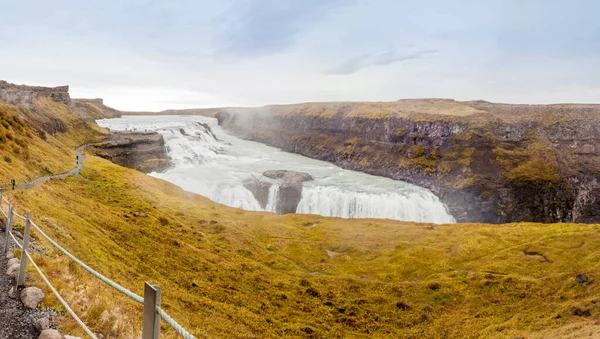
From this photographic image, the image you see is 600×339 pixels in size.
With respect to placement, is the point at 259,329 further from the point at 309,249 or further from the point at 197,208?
the point at 197,208

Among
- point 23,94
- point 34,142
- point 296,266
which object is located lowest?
point 296,266

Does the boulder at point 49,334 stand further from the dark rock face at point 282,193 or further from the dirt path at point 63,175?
the dark rock face at point 282,193

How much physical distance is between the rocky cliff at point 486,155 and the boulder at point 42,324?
91291mm

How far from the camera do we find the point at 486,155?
Result: 10469 centimetres

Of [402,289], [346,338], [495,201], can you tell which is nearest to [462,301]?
[402,289]

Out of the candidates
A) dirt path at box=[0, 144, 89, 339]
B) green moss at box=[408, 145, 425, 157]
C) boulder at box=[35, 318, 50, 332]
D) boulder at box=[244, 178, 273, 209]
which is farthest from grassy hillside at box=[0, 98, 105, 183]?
green moss at box=[408, 145, 425, 157]

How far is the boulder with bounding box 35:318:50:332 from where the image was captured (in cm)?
857

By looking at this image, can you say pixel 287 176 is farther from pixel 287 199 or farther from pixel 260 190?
pixel 260 190

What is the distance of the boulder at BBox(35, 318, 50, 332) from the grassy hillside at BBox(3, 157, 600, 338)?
0.57m

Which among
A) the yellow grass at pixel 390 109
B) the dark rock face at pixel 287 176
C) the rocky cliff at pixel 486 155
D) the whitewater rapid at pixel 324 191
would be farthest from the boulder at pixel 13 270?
the yellow grass at pixel 390 109

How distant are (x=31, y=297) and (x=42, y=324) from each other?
4.38 feet

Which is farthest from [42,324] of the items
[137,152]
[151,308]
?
[137,152]

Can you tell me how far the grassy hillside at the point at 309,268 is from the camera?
2647 cm

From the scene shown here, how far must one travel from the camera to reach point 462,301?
3900cm
